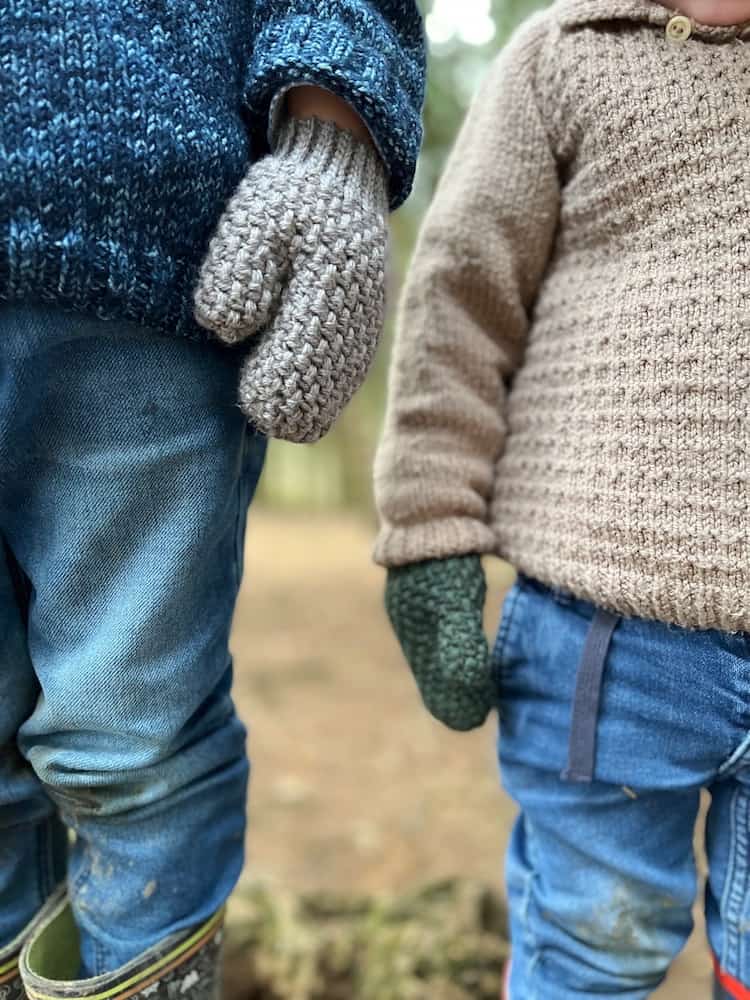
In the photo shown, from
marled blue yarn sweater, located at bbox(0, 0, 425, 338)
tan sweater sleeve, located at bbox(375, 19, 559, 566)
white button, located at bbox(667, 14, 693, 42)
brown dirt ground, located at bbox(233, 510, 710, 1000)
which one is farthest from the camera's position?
brown dirt ground, located at bbox(233, 510, 710, 1000)

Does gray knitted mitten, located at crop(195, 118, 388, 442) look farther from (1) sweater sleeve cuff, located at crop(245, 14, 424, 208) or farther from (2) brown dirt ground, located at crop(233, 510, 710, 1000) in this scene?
(2) brown dirt ground, located at crop(233, 510, 710, 1000)

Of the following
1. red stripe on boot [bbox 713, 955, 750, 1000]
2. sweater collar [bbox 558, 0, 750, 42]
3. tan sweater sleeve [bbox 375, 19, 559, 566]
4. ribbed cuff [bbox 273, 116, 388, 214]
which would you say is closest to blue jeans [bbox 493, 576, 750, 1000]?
red stripe on boot [bbox 713, 955, 750, 1000]

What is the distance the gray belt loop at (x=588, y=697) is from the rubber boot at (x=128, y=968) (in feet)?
1.38

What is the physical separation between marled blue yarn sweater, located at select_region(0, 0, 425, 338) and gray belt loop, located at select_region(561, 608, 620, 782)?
0.50 m

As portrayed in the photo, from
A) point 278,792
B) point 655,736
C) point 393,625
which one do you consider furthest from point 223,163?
point 278,792

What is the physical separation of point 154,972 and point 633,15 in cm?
108

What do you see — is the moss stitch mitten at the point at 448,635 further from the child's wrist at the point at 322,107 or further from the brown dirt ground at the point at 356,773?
the brown dirt ground at the point at 356,773

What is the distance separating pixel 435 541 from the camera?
1.13m

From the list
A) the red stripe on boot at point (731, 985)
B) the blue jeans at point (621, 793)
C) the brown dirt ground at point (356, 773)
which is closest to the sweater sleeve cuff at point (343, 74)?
the blue jeans at point (621, 793)

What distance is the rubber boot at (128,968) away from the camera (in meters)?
0.99

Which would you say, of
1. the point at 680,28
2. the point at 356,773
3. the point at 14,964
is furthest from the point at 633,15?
the point at 356,773

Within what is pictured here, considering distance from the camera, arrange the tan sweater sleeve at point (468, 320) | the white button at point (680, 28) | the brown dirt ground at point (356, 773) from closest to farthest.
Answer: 1. the white button at point (680, 28)
2. the tan sweater sleeve at point (468, 320)
3. the brown dirt ground at point (356, 773)

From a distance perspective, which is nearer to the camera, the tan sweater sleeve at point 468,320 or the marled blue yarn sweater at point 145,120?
the marled blue yarn sweater at point 145,120

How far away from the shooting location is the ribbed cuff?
87 centimetres
